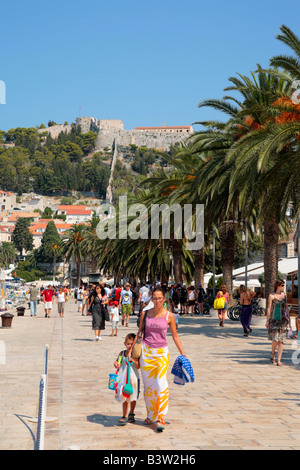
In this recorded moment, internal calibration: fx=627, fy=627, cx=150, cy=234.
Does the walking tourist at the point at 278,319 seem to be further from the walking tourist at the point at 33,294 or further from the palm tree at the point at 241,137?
→ the walking tourist at the point at 33,294

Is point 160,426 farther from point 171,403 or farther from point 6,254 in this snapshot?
point 6,254

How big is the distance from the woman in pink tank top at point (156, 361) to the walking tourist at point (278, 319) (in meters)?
5.49

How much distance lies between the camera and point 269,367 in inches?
477

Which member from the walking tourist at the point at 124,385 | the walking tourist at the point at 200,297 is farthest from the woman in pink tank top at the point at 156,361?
the walking tourist at the point at 200,297

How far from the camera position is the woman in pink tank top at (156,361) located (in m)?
6.94

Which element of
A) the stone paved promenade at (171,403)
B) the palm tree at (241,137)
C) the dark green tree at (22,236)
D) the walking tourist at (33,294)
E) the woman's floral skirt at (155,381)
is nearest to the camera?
the stone paved promenade at (171,403)

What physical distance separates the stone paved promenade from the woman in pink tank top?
0.24 m

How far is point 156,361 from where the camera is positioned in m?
7.05

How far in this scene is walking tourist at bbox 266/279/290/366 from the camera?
1232cm

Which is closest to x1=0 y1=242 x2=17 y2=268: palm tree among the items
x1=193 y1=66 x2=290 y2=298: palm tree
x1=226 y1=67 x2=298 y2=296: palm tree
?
x1=193 y1=66 x2=290 y2=298: palm tree

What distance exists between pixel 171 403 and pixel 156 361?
1797 millimetres

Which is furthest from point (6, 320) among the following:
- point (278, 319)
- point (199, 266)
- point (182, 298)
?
point (199, 266)
